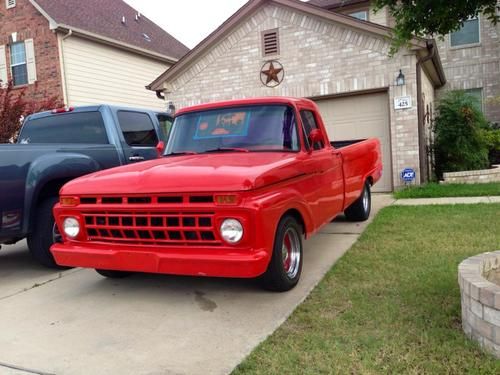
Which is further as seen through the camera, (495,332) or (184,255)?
(184,255)

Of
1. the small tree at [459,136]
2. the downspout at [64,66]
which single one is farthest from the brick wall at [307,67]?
the downspout at [64,66]

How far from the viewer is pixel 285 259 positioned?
14.0ft

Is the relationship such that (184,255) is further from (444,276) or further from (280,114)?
(444,276)

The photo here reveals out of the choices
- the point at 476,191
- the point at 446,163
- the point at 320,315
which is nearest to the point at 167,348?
the point at 320,315

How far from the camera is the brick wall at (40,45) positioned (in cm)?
1530

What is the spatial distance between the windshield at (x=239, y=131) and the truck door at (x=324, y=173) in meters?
0.30

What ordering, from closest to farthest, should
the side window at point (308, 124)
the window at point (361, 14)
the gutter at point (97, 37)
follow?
the side window at point (308, 124)
the gutter at point (97, 37)
the window at point (361, 14)

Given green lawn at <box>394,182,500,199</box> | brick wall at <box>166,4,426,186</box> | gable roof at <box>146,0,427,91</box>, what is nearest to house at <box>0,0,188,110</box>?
gable roof at <box>146,0,427,91</box>

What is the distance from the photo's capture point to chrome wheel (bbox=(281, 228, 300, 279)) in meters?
4.23

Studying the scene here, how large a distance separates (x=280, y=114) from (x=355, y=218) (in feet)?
9.98

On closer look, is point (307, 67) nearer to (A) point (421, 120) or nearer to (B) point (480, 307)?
(A) point (421, 120)

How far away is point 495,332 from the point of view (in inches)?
107

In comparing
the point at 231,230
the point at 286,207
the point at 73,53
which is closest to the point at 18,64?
the point at 73,53

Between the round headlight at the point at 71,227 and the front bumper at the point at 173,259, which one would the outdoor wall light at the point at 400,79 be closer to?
the front bumper at the point at 173,259
